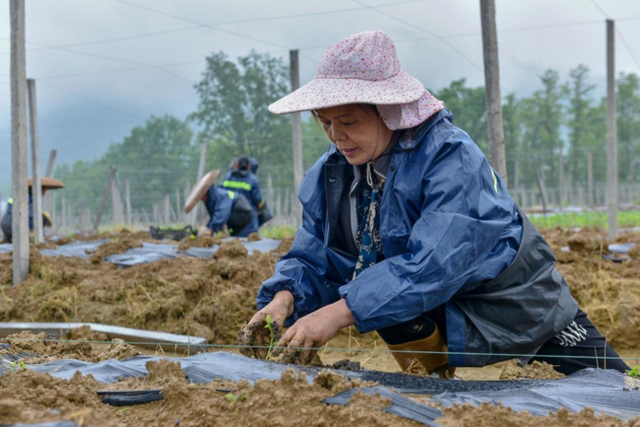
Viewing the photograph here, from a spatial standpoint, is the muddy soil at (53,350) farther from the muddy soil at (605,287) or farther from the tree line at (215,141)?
the tree line at (215,141)

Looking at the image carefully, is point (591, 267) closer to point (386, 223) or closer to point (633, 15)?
point (386, 223)

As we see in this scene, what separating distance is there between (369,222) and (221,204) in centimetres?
672

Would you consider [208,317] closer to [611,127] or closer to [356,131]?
[356,131]

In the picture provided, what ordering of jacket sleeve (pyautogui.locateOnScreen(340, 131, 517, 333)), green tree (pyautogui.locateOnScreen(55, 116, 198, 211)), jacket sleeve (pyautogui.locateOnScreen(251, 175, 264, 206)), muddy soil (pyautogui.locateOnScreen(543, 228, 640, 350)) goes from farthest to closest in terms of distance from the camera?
green tree (pyautogui.locateOnScreen(55, 116, 198, 211)), jacket sleeve (pyautogui.locateOnScreen(251, 175, 264, 206)), muddy soil (pyautogui.locateOnScreen(543, 228, 640, 350)), jacket sleeve (pyautogui.locateOnScreen(340, 131, 517, 333))

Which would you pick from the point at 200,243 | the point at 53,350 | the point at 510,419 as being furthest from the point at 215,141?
the point at 510,419

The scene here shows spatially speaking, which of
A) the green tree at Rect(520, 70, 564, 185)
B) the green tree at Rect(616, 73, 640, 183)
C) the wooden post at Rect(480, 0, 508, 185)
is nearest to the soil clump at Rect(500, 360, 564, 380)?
the wooden post at Rect(480, 0, 508, 185)

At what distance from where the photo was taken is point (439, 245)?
5.97ft

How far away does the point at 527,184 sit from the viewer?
131 feet

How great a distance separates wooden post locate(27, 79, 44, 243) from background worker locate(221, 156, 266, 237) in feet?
8.16

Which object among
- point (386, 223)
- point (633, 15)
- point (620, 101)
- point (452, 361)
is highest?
point (620, 101)

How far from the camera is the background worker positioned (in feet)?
29.6

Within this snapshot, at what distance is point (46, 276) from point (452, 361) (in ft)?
13.5

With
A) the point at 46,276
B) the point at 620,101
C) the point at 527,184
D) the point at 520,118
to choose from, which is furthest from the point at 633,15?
the point at 620,101

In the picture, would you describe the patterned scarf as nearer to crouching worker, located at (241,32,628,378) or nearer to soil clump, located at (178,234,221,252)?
crouching worker, located at (241,32,628,378)
